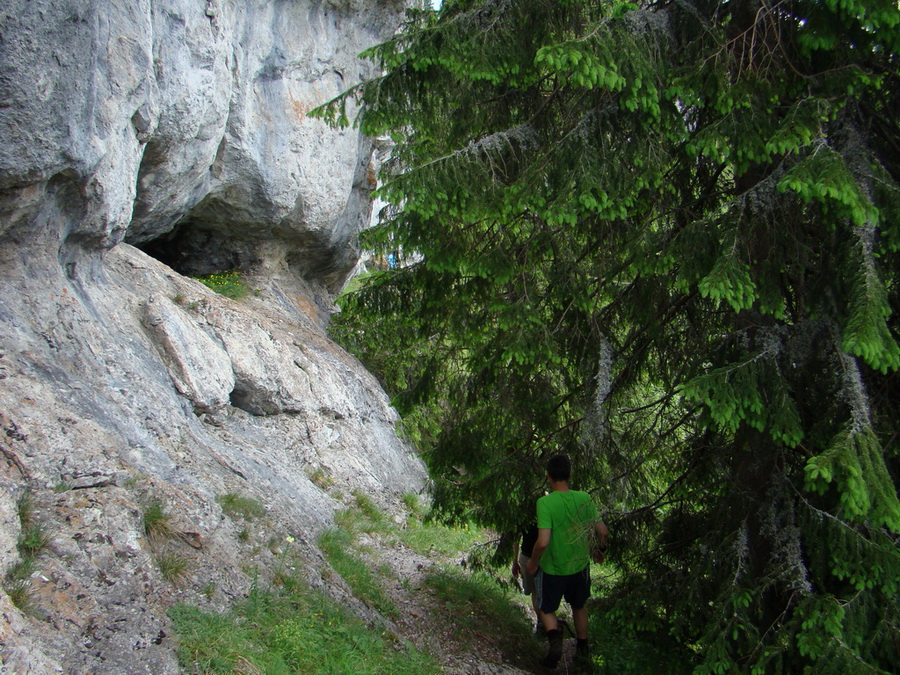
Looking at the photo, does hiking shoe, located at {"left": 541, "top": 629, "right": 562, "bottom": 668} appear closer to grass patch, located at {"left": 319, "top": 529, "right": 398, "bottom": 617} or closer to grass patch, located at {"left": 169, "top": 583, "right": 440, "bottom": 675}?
grass patch, located at {"left": 169, "top": 583, "right": 440, "bottom": 675}

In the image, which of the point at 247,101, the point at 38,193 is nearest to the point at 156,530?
the point at 38,193

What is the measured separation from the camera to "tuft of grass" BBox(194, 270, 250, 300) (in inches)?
504

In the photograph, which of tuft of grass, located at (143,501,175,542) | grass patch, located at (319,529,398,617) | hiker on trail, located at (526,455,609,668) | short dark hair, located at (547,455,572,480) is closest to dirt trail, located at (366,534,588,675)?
grass patch, located at (319,529,398,617)

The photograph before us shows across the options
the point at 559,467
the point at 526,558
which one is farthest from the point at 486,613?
the point at 559,467

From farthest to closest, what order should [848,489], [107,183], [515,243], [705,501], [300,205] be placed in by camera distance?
[300,205]
[107,183]
[515,243]
[705,501]
[848,489]

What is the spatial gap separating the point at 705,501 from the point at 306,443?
6.58 meters

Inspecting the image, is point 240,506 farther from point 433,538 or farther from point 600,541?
point 433,538

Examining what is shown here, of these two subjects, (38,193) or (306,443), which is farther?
(306,443)

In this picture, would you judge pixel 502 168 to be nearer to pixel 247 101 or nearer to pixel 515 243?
pixel 515 243

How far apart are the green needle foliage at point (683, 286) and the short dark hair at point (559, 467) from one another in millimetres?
229

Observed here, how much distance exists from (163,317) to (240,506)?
11.1 ft

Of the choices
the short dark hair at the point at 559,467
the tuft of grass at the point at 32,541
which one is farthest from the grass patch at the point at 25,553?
the short dark hair at the point at 559,467

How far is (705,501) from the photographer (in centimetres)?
578

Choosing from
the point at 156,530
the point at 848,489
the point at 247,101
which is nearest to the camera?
the point at 848,489
